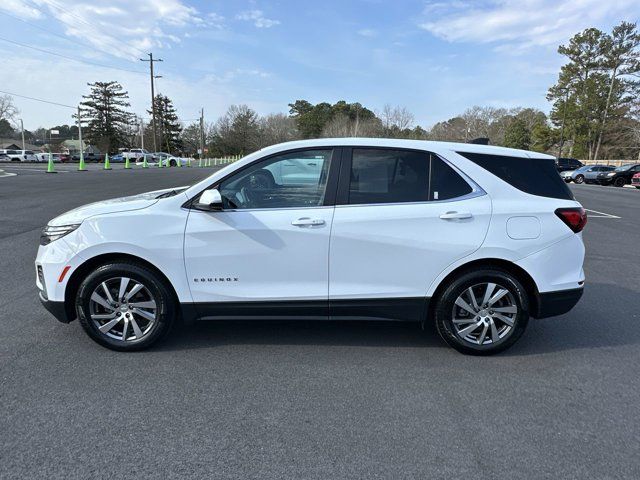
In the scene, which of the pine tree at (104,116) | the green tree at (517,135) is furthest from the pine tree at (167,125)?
the green tree at (517,135)

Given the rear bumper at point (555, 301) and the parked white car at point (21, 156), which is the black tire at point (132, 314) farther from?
the parked white car at point (21, 156)

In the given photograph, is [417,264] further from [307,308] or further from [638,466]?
[638,466]

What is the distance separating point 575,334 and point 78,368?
4.37 meters

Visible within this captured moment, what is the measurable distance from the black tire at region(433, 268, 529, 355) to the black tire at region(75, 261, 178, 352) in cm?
221

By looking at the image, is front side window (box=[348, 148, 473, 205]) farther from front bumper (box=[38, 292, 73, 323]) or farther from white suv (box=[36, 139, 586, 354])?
front bumper (box=[38, 292, 73, 323])

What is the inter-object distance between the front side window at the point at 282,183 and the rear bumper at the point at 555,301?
2.00 meters

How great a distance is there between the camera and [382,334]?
412 centimetres

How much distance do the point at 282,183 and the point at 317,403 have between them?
5.99 feet

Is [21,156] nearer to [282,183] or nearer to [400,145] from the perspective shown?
[282,183]

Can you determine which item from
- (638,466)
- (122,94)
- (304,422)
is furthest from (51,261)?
(122,94)

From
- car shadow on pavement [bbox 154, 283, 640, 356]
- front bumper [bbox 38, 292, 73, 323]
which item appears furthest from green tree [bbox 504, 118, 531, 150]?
front bumper [bbox 38, 292, 73, 323]

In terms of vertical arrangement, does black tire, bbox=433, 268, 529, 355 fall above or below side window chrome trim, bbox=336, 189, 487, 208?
below

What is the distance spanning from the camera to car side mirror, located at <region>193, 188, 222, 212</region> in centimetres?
338

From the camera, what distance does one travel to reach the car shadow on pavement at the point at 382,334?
3.90 meters
